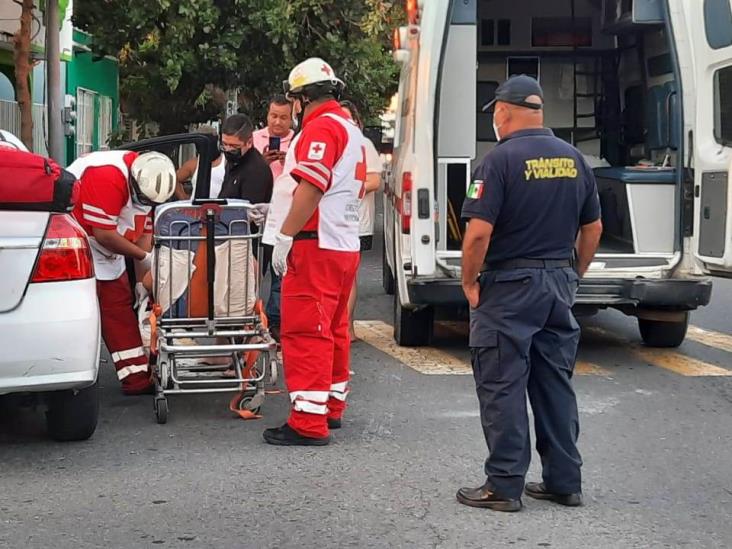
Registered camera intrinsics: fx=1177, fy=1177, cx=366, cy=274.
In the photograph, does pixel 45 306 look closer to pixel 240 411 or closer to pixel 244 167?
pixel 240 411

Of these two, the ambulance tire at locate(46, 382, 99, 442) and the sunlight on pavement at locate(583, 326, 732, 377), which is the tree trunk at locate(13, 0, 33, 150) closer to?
the sunlight on pavement at locate(583, 326, 732, 377)

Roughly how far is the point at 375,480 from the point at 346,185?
1502mm

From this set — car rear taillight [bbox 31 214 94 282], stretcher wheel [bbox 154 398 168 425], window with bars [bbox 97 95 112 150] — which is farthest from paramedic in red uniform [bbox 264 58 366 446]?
window with bars [bbox 97 95 112 150]

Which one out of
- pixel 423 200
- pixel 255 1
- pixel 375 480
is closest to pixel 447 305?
pixel 423 200

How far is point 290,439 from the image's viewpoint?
5.78m

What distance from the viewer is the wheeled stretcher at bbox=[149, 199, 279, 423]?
6305 mm

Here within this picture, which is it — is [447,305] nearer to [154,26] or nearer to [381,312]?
[381,312]

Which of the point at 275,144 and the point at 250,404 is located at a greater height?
the point at 275,144

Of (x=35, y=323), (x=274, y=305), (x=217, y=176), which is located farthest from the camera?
(x=217, y=176)

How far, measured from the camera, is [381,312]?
1092 cm

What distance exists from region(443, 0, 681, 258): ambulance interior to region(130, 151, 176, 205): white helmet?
13.1 feet

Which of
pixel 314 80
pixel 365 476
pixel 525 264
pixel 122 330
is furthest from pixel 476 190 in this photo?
pixel 122 330

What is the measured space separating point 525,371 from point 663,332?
451cm

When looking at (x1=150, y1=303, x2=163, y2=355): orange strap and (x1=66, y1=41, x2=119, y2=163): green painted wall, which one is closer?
(x1=150, y1=303, x2=163, y2=355): orange strap
